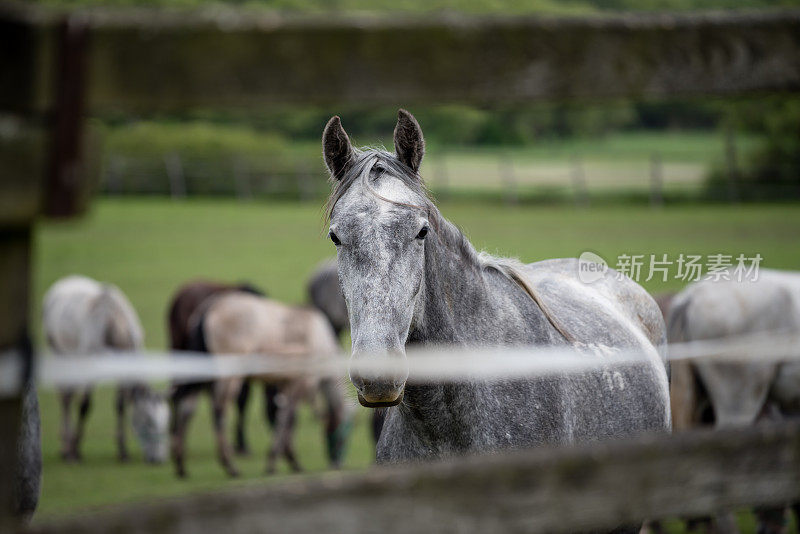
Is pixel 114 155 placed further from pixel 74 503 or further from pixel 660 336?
pixel 660 336

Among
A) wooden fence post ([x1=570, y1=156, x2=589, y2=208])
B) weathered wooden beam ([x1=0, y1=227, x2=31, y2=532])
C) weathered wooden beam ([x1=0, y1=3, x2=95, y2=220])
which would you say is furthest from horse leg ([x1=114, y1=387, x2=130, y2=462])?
wooden fence post ([x1=570, y1=156, x2=589, y2=208])

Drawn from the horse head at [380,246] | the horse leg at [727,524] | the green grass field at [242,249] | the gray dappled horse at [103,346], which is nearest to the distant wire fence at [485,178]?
the green grass field at [242,249]

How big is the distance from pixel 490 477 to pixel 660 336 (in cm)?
318

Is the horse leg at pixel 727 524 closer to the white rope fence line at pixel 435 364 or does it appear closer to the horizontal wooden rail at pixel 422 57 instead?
the white rope fence line at pixel 435 364

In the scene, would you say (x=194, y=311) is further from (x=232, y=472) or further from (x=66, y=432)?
(x=232, y=472)

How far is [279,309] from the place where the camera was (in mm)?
9242

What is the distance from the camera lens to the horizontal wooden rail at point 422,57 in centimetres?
125

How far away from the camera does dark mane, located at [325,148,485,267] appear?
8.06 feet

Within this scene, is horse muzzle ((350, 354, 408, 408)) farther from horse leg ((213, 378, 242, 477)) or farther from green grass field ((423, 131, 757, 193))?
green grass field ((423, 131, 757, 193))

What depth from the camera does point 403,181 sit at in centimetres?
245

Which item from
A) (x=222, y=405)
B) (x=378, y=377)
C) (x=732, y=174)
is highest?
(x=732, y=174)

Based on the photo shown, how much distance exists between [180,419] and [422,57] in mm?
7940

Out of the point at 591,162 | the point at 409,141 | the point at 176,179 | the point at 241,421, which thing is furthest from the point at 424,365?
the point at 591,162

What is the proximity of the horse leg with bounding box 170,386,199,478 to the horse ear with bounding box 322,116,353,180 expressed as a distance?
637cm
